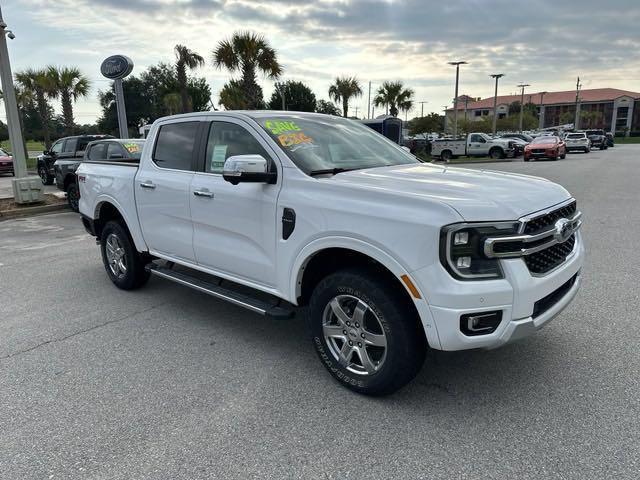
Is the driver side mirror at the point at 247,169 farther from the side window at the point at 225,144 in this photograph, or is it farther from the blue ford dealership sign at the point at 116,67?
the blue ford dealership sign at the point at 116,67

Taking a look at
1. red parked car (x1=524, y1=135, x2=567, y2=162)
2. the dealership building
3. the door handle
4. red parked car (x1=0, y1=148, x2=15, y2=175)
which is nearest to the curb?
the door handle

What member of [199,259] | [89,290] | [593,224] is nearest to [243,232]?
[199,259]

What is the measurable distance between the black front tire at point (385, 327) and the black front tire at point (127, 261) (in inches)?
113

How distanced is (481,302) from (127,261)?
13.2 ft

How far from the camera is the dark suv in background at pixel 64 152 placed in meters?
14.0

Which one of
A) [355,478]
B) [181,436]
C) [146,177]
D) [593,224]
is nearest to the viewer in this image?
[355,478]

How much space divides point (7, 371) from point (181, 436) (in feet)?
5.73

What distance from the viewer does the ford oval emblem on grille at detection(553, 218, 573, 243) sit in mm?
2998

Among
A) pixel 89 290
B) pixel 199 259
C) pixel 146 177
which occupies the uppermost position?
pixel 146 177

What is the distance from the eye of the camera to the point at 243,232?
12.4 feet

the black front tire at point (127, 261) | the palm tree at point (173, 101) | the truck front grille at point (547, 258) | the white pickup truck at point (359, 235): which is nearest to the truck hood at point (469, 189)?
the white pickup truck at point (359, 235)

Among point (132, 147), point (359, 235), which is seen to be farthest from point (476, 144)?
point (359, 235)

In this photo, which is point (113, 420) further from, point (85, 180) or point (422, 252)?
point (85, 180)

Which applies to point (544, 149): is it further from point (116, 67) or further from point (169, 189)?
point (169, 189)
